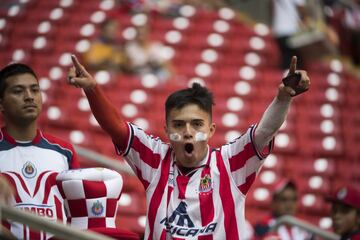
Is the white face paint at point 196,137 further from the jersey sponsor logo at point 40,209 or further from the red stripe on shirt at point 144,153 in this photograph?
the jersey sponsor logo at point 40,209

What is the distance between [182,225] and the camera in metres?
3.35

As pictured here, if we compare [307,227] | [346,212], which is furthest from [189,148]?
[307,227]

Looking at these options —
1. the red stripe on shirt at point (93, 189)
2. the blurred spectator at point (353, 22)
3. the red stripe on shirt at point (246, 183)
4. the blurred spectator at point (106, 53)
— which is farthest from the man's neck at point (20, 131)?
the blurred spectator at point (353, 22)

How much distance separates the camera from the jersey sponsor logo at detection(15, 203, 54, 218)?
11.9ft

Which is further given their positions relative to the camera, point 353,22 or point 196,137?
point 353,22

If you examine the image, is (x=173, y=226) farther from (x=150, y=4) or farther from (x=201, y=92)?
(x=150, y=4)

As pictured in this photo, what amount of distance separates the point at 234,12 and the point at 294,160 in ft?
8.35

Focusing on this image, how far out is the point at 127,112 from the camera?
8.65 m

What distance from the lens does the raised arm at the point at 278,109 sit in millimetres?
3278

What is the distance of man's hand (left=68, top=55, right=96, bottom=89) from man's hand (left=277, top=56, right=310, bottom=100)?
2.13 feet

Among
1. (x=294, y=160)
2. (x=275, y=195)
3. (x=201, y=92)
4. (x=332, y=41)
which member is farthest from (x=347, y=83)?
(x=201, y=92)

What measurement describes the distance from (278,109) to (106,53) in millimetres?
5710

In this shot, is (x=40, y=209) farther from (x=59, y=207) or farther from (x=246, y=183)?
(x=246, y=183)

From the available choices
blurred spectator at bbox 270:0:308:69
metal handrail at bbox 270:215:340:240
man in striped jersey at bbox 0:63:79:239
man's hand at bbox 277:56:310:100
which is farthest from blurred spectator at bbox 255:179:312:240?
blurred spectator at bbox 270:0:308:69
